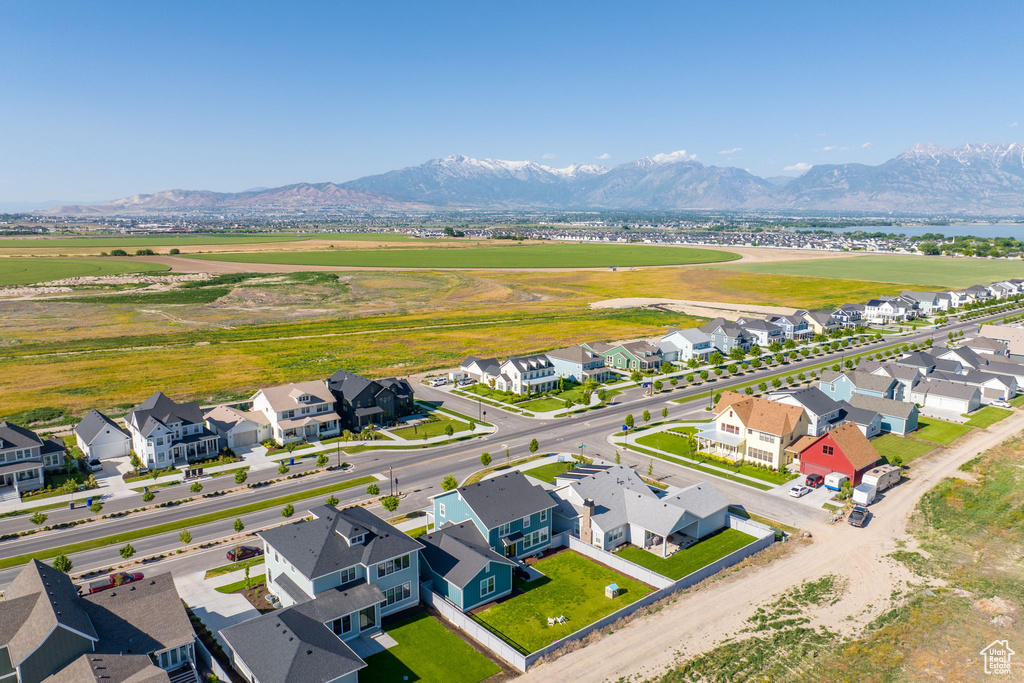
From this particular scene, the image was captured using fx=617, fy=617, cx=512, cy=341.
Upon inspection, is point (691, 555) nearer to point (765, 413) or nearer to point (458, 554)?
point (458, 554)

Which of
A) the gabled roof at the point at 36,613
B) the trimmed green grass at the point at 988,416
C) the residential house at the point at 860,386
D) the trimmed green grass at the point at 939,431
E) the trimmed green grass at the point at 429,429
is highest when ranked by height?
the gabled roof at the point at 36,613

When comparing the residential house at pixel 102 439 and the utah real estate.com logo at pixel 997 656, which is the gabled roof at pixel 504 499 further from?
the residential house at pixel 102 439

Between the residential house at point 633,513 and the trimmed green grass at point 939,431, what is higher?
the residential house at point 633,513

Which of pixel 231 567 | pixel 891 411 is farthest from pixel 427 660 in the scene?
pixel 891 411

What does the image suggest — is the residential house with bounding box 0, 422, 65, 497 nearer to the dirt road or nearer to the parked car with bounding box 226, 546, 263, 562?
→ the parked car with bounding box 226, 546, 263, 562

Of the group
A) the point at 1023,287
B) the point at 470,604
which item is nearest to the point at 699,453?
the point at 470,604

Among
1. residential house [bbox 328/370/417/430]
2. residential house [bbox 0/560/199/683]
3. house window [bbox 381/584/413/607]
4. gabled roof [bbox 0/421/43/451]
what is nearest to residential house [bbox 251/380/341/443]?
residential house [bbox 328/370/417/430]

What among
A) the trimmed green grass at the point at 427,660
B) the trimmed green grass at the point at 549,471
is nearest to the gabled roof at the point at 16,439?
the trimmed green grass at the point at 427,660
